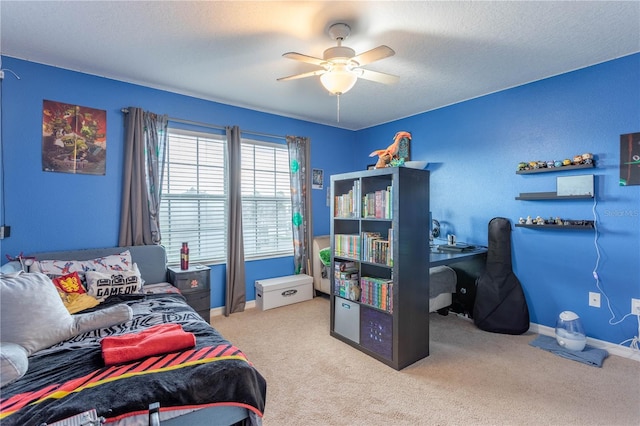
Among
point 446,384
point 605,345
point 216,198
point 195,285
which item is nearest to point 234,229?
point 216,198

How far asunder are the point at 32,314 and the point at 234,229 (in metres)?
2.21

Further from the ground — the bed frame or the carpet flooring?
the bed frame

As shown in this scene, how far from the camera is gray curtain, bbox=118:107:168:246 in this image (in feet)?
9.98

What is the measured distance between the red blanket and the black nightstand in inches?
55.0

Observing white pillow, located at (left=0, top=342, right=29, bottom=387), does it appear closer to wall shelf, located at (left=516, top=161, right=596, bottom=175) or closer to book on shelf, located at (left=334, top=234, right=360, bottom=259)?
book on shelf, located at (left=334, top=234, right=360, bottom=259)

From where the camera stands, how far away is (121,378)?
1.28 m

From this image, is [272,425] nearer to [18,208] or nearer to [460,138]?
[18,208]

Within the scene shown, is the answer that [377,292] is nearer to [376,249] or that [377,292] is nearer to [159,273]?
[376,249]

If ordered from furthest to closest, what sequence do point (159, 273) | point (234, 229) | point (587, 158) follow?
point (234, 229) < point (159, 273) < point (587, 158)

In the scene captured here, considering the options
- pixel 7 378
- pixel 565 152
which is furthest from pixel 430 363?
pixel 7 378

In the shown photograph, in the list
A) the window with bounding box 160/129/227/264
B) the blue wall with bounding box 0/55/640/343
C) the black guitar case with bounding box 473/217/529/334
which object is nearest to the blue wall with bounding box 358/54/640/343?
the blue wall with bounding box 0/55/640/343

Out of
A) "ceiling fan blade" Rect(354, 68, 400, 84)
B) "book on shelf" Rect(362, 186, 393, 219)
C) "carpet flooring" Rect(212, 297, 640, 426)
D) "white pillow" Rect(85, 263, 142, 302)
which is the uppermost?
"ceiling fan blade" Rect(354, 68, 400, 84)

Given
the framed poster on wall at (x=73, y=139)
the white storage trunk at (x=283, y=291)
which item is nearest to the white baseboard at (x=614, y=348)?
the white storage trunk at (x=283, y=291)

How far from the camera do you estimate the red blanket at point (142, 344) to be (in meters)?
1.41
